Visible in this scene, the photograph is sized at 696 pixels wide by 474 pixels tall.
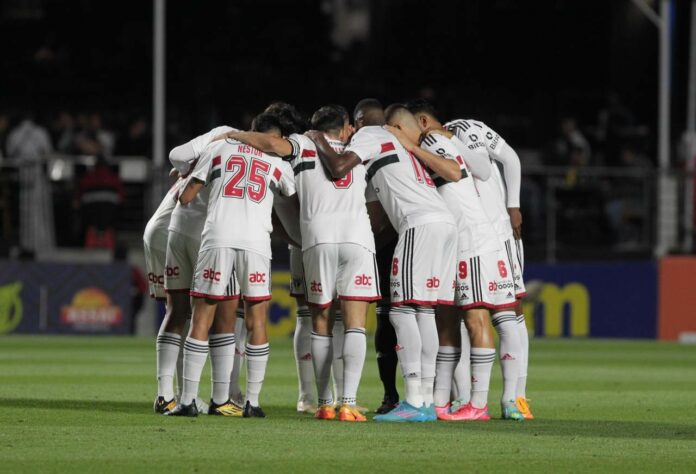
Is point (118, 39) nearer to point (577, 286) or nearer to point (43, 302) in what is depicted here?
point (43, 302)

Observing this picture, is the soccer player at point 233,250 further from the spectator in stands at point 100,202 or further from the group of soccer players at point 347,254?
the spectator in stands at point 100,202

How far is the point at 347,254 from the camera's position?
1049cm

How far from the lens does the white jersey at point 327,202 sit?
1051 centimetres

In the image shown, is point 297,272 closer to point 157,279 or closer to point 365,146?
point 157,279

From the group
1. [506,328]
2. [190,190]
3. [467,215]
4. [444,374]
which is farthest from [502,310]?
[190,190]

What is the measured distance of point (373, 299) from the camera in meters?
10.5

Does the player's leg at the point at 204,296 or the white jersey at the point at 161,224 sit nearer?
the player's leg at the point at 204,296

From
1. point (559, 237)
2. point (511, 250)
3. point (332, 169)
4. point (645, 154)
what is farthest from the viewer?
point (645, 154)

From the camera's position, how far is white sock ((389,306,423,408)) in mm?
10391

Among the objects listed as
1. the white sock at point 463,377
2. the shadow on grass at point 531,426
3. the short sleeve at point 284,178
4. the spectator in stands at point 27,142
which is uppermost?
the spectator in stands at point 27,142

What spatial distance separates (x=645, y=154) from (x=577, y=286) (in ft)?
26.7

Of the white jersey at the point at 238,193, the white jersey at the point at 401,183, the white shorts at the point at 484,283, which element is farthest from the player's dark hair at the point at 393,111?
the white shorts at the point at 484,283

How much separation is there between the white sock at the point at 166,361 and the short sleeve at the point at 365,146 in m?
1.93

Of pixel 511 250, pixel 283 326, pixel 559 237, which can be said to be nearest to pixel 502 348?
pixel 511 250
